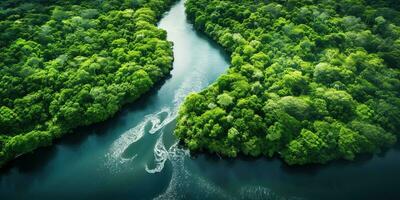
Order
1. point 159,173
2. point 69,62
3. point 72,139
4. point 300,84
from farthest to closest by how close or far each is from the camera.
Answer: point 69,62, point 300,84, point 72,139, point 159,173

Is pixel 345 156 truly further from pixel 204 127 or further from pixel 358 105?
pixel 204 127

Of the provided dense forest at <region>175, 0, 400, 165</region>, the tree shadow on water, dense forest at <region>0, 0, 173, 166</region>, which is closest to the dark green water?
the tree shadow on water

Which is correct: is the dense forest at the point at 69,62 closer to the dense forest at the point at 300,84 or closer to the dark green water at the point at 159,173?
the dark green water at the point at 159,173

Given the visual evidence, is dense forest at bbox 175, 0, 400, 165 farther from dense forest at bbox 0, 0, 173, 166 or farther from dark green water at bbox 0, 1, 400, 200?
dense forest at bbox 0, 0, 173, 166

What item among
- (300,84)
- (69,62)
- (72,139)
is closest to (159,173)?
(72,139)

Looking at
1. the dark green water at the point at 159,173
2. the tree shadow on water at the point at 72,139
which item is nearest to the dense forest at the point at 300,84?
the dark green water at the point at 159,173

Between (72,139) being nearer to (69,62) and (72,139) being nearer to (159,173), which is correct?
(159,173)
